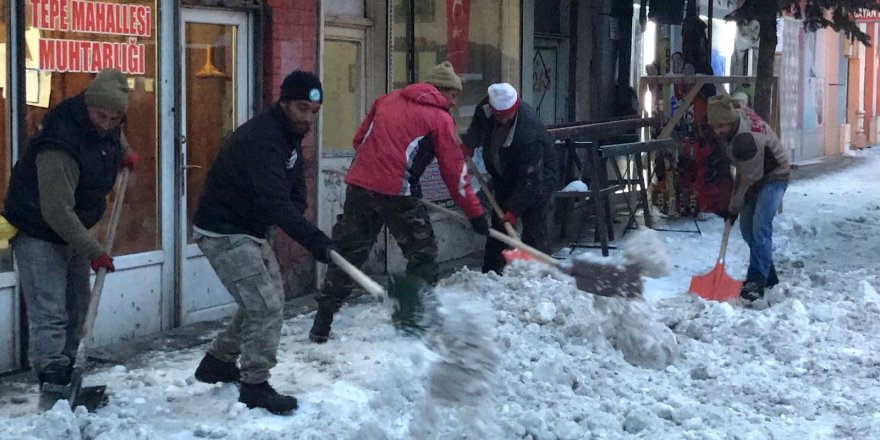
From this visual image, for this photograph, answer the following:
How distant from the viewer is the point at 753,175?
9719mm

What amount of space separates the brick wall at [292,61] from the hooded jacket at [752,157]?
3336 mm

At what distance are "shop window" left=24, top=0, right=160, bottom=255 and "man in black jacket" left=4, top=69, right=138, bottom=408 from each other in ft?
4.41

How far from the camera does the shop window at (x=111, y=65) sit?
24.2 ft

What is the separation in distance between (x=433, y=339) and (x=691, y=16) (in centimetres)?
1201

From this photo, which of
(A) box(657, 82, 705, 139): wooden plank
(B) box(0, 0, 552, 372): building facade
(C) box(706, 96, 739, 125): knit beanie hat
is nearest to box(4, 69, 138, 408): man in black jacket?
(B) box(0, 0, 552, 372): building facade

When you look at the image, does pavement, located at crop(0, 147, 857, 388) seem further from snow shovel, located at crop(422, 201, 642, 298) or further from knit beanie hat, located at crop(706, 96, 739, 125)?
knit beanie hat, located at crop(706, 96, 739, 125)

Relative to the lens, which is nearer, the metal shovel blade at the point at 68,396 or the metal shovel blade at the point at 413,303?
the metal shovel blade at the point at 413,303

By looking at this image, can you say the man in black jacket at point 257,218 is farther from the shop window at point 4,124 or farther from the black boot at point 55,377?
the shop window at point 4,124

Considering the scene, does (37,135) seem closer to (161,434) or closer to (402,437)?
(161,434)

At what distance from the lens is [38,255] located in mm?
6121

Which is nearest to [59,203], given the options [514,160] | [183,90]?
[183,90]

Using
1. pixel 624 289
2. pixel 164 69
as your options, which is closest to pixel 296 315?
pixel 164 69

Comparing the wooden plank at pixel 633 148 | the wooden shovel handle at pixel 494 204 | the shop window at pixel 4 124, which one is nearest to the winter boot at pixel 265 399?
the shop window at pixel 4 124

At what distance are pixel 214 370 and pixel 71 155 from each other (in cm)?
146
